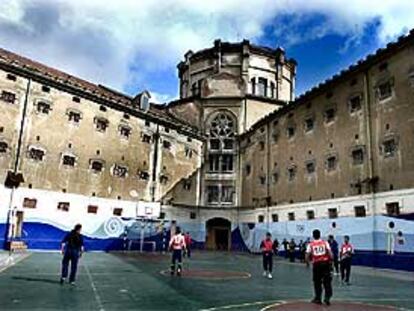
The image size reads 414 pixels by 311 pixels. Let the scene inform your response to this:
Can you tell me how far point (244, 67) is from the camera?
5338 centimetres

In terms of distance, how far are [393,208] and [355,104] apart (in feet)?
29.6

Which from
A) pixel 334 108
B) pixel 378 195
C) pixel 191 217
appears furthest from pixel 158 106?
pixel 378 195

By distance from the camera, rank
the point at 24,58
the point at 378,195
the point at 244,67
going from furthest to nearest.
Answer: the point at 244,67
the point at 24,58
the point at 378,195

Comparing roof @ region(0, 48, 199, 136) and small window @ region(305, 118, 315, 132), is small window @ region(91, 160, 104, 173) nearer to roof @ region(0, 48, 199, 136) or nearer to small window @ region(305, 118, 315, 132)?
roof @ region(0, 48, 199, 136)

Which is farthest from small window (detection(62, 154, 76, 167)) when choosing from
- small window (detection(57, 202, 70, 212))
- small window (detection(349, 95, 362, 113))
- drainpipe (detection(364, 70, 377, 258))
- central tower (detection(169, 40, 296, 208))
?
drainpipe (detection(364, 70, 377, 258))

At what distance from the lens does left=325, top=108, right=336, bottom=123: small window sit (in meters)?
34.9

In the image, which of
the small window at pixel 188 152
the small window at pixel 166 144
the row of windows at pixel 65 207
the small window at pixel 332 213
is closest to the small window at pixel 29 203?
the row of windows at pixel 65 207

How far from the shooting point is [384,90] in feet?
98.5

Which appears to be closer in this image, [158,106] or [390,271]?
[390,271]

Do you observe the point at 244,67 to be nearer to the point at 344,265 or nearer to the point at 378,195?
the point at 378,195

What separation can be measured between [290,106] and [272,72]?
1602 cm

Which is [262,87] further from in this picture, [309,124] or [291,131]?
[309,124]

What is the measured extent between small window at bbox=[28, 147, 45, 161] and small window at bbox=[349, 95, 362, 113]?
26.1m

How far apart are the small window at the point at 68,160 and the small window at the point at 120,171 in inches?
174
